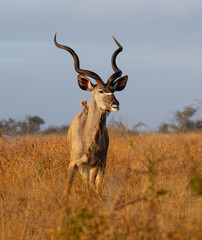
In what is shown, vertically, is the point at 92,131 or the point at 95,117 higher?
the point at 95,117

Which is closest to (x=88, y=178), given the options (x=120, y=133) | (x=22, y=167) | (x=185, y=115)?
(x=22, y=167)

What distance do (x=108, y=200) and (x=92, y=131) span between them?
8.15 ft

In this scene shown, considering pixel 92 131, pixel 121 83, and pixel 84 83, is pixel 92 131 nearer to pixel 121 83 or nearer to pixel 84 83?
pixel 84 83

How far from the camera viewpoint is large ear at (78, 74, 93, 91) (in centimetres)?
743

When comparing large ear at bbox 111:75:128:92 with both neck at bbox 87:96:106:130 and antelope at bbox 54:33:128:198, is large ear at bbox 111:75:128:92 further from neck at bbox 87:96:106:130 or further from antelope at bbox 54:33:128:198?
neck at bbox 87:96:106:130

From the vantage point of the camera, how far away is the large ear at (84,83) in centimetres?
743

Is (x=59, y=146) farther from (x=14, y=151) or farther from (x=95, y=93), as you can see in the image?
(x=95, y=93)

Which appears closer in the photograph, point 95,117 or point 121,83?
point 95,117

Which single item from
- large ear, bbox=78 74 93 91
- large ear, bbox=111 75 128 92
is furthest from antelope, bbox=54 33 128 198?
large ear, bbox=111 75 128 92

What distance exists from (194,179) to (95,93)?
11.8ft

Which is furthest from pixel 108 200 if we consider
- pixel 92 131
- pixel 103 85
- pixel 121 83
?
pixel 121 83

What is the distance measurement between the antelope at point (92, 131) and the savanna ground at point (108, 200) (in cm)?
25

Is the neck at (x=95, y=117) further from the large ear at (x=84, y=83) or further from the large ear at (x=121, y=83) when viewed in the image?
the large ear at (x=121, y=83)

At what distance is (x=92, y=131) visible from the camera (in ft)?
23.6
